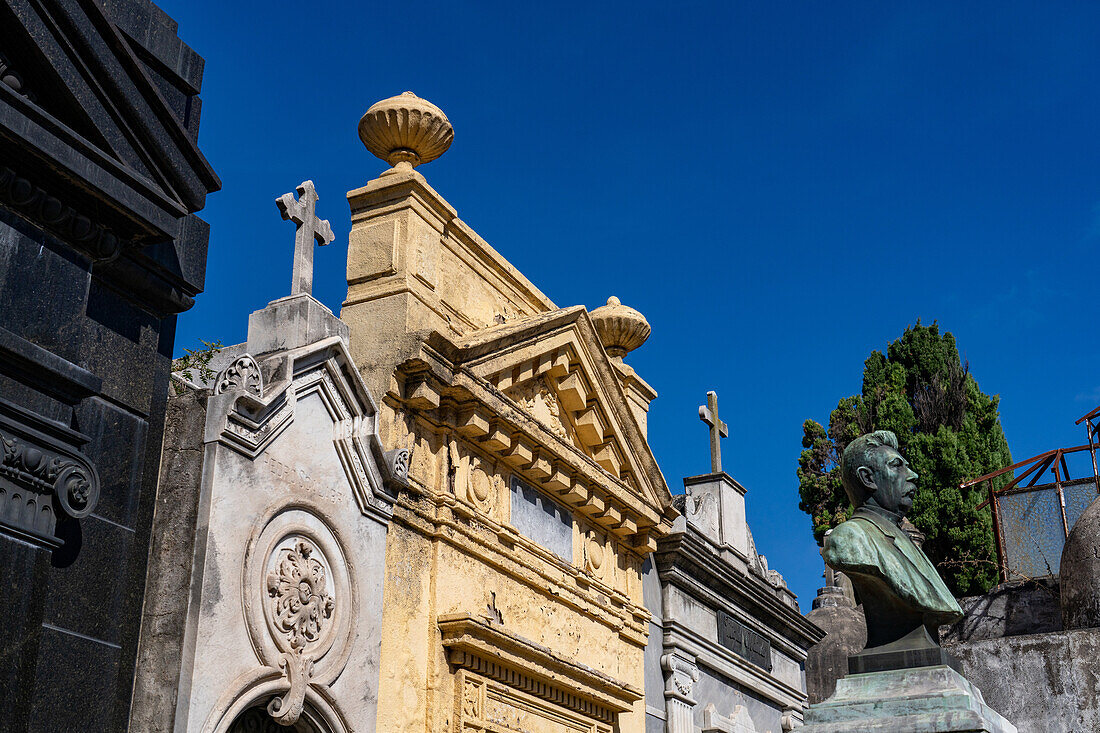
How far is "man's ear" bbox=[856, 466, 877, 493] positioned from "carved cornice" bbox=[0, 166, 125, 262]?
13.9 ft

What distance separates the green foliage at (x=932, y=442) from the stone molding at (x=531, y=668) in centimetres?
1832

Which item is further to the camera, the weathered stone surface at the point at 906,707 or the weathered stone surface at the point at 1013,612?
the weathered stone surface at the point at 1013,612

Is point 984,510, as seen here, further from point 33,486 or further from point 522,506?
point 33,486

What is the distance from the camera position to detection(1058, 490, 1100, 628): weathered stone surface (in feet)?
49.6

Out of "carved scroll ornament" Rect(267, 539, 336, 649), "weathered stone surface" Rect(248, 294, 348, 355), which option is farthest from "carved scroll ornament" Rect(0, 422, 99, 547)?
"weathered stone surface" Rect(248, 294, 348, 355)

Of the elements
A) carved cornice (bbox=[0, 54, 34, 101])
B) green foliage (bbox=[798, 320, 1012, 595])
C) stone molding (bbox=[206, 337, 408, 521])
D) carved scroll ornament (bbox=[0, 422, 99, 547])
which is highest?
green foliage (bbox=[798, 320, 1012, 595])

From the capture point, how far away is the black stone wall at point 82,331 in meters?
5.08

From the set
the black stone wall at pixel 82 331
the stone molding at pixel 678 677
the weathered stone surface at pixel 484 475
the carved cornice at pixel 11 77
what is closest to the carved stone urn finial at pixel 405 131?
the weathered stone surface at pixel 484 475

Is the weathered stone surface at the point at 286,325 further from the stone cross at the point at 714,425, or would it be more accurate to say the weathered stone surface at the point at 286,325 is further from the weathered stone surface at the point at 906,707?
the stone cross at the point at 714,425

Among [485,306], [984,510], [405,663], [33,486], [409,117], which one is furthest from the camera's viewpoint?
[984,510]

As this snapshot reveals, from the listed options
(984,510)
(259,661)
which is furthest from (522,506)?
(984,510)

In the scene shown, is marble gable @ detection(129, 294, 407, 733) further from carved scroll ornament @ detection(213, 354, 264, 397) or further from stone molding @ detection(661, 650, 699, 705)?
stone molding @ detection(661, 650, 699, 705)

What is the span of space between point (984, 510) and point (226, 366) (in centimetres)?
2360

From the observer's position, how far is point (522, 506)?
10031 millimetres
